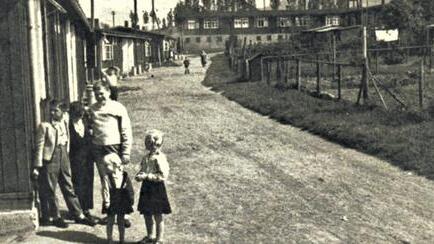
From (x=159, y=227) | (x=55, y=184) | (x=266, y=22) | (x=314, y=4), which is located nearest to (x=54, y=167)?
(x=55, y=184)

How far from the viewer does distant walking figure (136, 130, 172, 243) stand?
258 inches

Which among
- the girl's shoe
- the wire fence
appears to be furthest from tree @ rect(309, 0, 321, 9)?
the girl's shoe

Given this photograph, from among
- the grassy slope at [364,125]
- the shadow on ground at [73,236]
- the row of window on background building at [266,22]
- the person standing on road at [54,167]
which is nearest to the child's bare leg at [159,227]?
the shadow on ground at [73,236]

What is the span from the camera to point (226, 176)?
1025 cm

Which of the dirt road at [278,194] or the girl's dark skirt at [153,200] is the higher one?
the girl's dark skirt at [153,200]

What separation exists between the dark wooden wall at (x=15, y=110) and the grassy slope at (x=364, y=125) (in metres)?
6.16

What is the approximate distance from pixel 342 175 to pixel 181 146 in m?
4.27

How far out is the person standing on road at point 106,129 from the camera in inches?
284

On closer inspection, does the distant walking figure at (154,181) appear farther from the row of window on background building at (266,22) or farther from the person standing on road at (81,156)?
the row of window on background building at (266,22)

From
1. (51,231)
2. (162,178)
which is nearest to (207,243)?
(162,178)

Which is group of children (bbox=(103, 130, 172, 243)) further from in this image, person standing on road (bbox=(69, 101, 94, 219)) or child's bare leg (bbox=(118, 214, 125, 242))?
person standing on road (bbox=(69, 101, 94, 219))

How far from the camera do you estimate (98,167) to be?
7.49m

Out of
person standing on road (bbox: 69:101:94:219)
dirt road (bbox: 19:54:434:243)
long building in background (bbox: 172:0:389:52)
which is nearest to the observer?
dirt road (bbox: 19:54:434:243)

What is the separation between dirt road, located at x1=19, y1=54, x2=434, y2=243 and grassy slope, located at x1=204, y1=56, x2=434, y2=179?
397 millimetres
